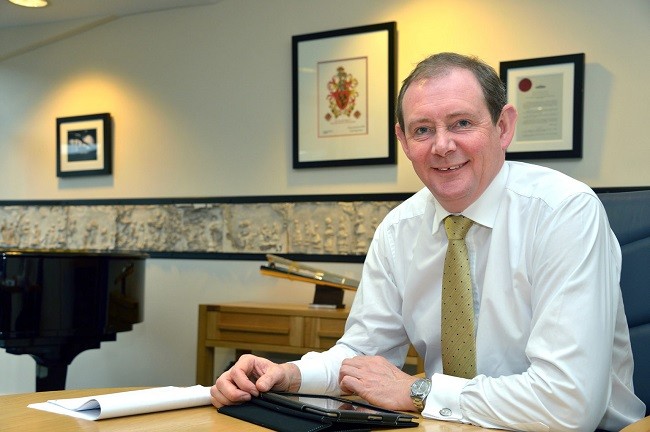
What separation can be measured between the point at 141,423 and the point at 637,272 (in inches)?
51.7

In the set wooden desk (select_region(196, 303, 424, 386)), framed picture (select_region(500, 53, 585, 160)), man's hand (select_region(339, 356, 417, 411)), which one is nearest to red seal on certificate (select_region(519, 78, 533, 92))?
framed picture (select_region(500, 53, 585, 160))

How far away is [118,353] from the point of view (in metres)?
5.94

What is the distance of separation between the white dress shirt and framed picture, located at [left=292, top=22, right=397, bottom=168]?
2.59m

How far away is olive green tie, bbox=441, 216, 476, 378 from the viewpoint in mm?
1996

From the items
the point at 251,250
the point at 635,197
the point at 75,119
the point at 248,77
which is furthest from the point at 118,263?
the point at 635,197

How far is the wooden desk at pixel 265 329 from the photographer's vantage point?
446 centimetres

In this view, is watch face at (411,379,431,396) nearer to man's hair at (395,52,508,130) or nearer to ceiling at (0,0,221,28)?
man's hair at (395,52,508,130)

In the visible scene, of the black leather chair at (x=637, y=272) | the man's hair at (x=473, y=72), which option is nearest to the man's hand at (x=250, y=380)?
the man's hair at (x=473, y=72)

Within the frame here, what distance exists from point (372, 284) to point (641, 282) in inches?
28.4

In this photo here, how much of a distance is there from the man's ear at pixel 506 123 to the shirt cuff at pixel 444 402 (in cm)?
67

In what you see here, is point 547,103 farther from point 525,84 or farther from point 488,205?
point 488,205

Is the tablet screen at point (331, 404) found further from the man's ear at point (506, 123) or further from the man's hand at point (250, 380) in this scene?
the man's ear at point (506, 123)

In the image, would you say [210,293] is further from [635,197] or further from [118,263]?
[635,197]

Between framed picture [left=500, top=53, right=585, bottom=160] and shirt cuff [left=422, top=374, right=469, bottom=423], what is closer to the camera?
shirt cuff [left=422, top=374, right=469, bottom=423]
